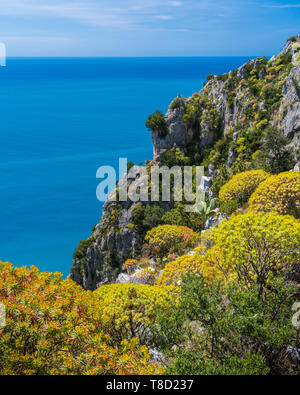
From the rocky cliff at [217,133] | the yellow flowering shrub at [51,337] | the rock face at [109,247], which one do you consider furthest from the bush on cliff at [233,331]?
the rock face at [109,247]

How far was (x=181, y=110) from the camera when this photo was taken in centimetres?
5444

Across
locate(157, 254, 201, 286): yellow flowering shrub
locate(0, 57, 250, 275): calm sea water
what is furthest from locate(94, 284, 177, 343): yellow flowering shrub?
locate(0, 57, 250, 275): calm sea water

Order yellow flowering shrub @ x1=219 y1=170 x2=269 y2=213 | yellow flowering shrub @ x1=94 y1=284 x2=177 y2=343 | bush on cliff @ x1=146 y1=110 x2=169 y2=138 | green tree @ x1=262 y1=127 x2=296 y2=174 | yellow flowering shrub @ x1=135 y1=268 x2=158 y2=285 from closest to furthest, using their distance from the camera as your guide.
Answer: yellow flowering shrub @ x1=94 y1=284 x2=177 y2=343
yellow flowering shrub @ x1=135 y1=268 x2=158 y2=285
yellow flowering shrub @ x1=219 y1=170 x2=269 y2=213
green tree @ x1=262 y1=127 x2=296 y2=174
bush on cliff @ x1=146 y1=110 x2=169 y2=138

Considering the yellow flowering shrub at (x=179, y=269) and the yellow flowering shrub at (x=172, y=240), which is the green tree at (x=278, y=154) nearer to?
the yellow flowering shrub at (x=172, y=240)

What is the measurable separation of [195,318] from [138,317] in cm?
297

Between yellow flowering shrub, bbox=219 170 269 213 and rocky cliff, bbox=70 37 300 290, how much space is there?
22.4 feet

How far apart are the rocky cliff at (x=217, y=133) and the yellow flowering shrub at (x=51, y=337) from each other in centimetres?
2774

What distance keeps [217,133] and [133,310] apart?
154ft

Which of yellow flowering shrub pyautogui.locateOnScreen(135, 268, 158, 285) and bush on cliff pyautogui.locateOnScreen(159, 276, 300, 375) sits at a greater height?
bush on cliff pyautogui.locateOnScreen(159, 276, 300, 375)

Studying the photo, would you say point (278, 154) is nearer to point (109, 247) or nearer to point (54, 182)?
point (109, 247)

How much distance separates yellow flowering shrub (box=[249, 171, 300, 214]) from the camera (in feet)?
65.3

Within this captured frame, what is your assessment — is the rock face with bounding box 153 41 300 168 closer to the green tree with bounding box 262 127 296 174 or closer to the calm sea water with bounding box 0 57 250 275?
the green tree with bounding box 262 127 296 174

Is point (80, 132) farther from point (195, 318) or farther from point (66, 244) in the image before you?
point (195, 318)

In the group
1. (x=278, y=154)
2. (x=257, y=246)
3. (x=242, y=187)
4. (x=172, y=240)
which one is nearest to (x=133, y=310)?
(x=257, y=246)
